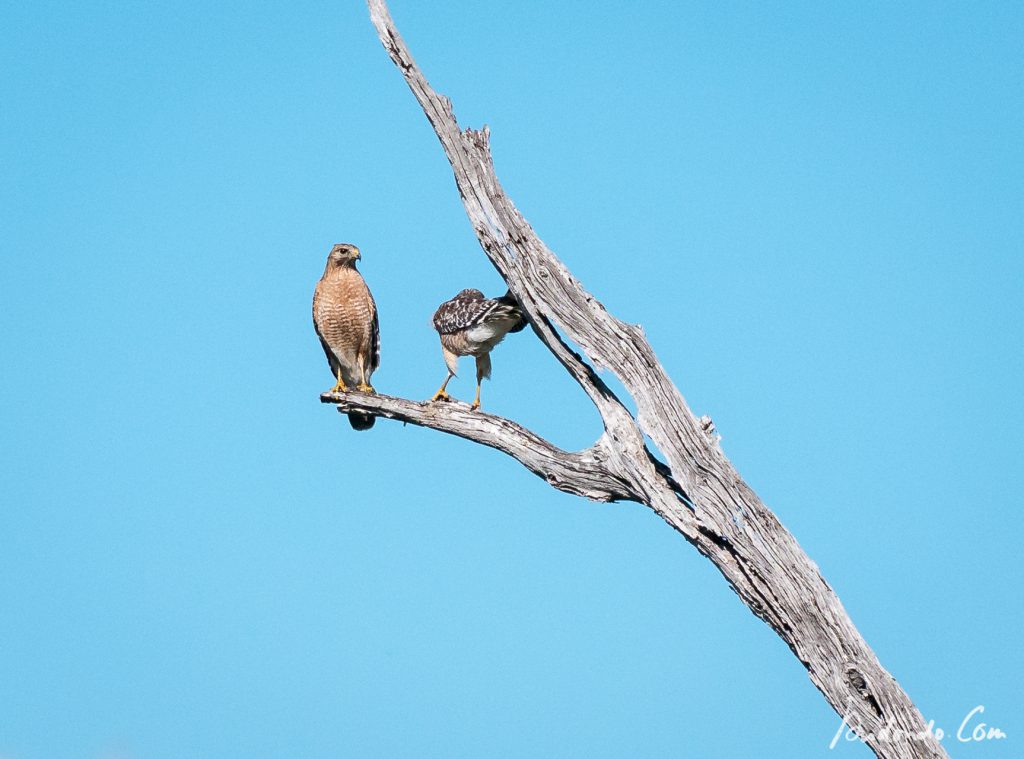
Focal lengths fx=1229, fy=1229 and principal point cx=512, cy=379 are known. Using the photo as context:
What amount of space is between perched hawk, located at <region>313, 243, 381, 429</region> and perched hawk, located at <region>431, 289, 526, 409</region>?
68 centimetres

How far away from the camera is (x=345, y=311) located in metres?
10.6

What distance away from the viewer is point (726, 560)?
7.23 m

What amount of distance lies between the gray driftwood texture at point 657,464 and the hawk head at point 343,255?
2.67 metres

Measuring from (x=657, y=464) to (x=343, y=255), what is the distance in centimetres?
399

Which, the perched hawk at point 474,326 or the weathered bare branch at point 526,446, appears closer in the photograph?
the weathered bare branch at point 526,446

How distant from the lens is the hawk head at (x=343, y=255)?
33.9 feet

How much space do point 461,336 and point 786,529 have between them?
3.57m

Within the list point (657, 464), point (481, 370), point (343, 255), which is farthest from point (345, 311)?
point (657, 464)

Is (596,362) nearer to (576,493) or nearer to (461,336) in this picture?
(576,493)

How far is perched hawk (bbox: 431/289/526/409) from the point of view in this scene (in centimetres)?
894

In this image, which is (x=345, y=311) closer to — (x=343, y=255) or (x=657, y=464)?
(x=343, y=255)

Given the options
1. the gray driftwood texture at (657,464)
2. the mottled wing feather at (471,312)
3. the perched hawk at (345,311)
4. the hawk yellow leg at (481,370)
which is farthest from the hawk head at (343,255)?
the gray driftwood texture at (657,464)

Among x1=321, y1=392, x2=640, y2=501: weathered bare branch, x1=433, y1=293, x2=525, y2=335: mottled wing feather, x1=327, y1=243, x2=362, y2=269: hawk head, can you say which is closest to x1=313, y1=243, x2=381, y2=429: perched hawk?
x1=327, y1=243, x2=362, y2=269: hawk head

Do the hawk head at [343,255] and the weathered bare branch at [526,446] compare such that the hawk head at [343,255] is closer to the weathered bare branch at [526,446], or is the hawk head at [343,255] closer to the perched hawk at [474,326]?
the perched hawk at [474,326]
